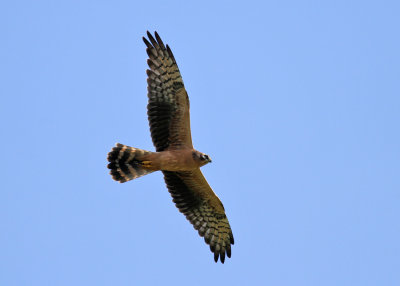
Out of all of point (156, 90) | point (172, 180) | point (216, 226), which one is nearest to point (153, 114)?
point (156, 90)

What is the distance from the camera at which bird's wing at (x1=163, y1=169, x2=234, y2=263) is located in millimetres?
15242

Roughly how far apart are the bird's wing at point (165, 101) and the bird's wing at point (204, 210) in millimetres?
874

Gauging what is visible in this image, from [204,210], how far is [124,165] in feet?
7.08

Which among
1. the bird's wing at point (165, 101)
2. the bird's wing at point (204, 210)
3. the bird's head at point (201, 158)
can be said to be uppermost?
the bird's wing at point (165, 101)

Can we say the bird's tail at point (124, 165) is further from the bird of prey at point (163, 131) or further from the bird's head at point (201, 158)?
the bird's head at point (201, 158)

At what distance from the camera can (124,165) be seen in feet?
48.1

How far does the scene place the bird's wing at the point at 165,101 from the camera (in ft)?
47.8

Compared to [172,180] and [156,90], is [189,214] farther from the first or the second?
[156,90]

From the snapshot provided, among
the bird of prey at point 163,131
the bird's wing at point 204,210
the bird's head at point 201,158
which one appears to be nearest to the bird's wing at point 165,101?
the bird of prey at point 163,131

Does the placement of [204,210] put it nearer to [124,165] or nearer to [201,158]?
[201,158]

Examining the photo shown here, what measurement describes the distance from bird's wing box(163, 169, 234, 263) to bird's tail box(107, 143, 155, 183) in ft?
2.60

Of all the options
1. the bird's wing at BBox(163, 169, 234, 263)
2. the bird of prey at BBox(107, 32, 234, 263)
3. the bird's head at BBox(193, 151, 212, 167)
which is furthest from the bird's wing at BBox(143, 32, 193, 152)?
the bird's wing at BBox(163, 169, 234, 263)

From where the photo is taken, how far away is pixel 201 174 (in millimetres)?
14938

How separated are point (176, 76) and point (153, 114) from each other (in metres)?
0.88
